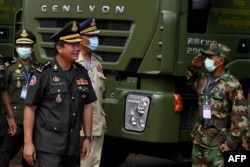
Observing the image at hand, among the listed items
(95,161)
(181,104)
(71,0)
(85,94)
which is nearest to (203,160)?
(181,104)

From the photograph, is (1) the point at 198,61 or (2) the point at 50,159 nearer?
(2) the point at 50,159

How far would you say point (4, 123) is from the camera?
16.5 ft

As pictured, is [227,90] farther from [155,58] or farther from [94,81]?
[94,81]

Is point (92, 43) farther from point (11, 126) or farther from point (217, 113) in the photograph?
point (217, 113)

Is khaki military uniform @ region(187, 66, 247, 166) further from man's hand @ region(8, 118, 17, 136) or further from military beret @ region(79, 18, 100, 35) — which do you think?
man's hand @ region(8, 118, 17, 136)

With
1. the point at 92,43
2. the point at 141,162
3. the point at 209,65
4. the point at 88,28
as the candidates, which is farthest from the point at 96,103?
the point at 141,162

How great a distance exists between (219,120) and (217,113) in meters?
Answer: 0.06

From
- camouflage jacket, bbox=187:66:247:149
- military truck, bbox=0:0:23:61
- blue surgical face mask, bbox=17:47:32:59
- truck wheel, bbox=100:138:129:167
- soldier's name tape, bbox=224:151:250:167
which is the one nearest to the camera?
soldier's name tape, bbox=224:151:250:167

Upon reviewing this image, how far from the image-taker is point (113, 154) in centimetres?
706

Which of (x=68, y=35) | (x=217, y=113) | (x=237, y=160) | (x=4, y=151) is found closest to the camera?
(x=237, y=160)

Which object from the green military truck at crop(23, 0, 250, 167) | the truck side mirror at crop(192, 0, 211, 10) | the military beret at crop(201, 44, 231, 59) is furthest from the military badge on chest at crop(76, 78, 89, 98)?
the truck side mirror at crop(192, 0, 211, 10)

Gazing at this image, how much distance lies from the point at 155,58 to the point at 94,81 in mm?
625

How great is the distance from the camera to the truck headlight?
18.7 ft

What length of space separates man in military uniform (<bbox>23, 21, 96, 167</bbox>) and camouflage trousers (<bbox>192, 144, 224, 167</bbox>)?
1370mm
